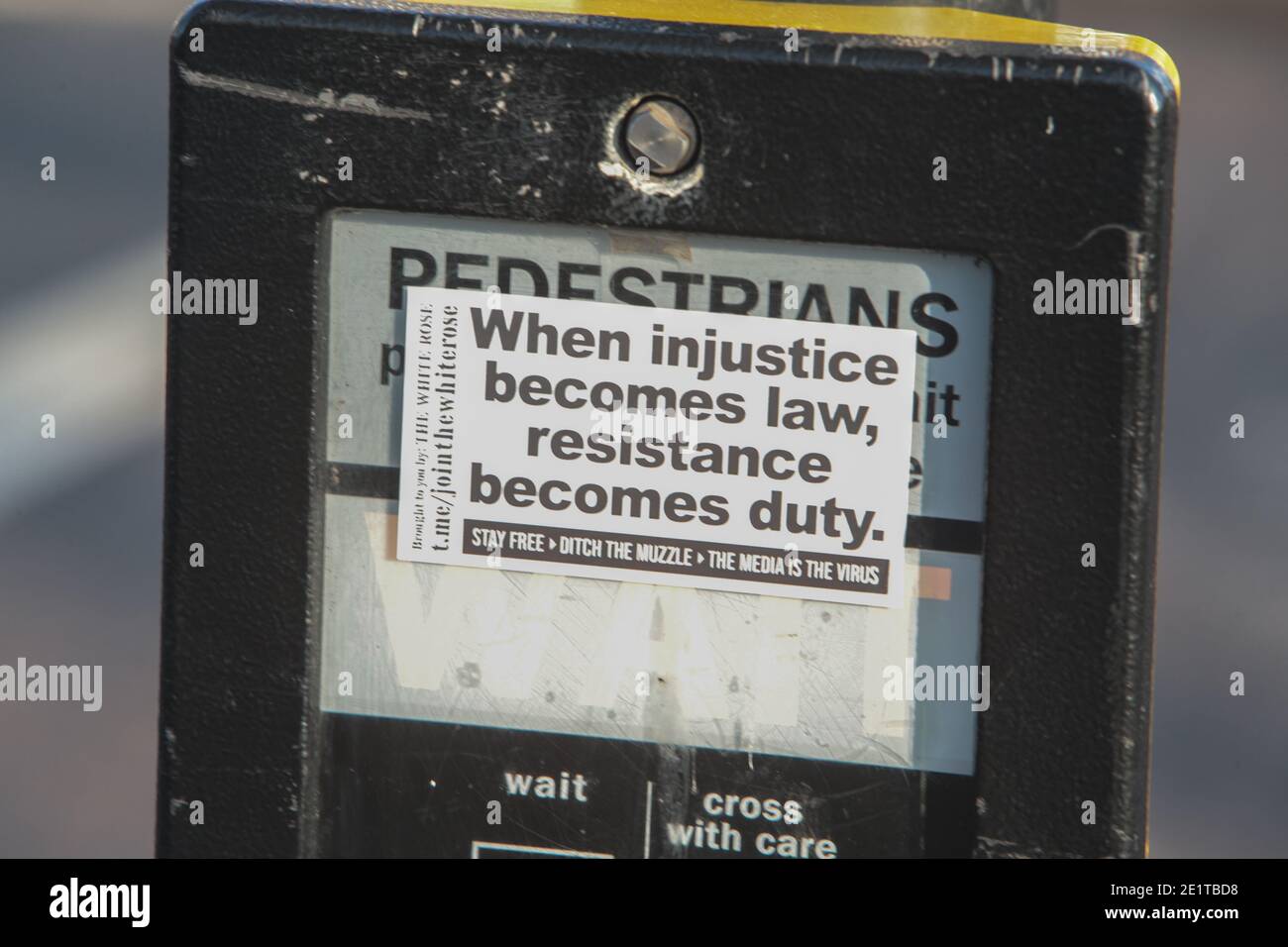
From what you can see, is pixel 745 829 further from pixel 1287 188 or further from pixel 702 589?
pixel 1287 188

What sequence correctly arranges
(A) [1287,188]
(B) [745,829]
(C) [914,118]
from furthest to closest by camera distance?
(A) [1287,188], (B) [745,829], (C) [914,118]

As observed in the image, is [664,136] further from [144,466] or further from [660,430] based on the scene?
[144,466]

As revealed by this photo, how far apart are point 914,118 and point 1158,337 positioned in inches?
9.9

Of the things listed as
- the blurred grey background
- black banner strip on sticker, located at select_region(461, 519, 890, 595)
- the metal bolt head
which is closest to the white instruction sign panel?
black banner strip on sticker, located at select_region(461, 519, 890, 595)

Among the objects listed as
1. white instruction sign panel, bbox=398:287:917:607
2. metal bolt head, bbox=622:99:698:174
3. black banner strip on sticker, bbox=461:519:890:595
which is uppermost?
metal bolt head, bbox=622:99:698:174

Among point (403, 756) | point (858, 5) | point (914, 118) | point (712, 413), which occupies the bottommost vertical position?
point (403, 756)

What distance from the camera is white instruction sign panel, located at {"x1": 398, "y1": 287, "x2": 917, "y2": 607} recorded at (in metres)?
1.31

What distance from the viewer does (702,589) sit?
1334mm

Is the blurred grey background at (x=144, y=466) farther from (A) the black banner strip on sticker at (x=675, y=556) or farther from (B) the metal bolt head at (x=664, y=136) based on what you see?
(B) the metal bolt head at (x=664, y=136)

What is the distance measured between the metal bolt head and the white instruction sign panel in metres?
0.12

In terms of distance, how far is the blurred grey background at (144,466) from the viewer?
13.3 feet

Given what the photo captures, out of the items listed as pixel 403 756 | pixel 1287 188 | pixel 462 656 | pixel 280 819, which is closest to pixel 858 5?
pixel 462 656

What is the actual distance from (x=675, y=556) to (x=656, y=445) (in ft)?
0.30

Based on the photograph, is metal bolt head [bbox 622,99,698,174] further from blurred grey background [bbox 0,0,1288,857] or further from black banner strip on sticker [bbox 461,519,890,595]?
blurred grey background [bbox 0,0,1288,857]
